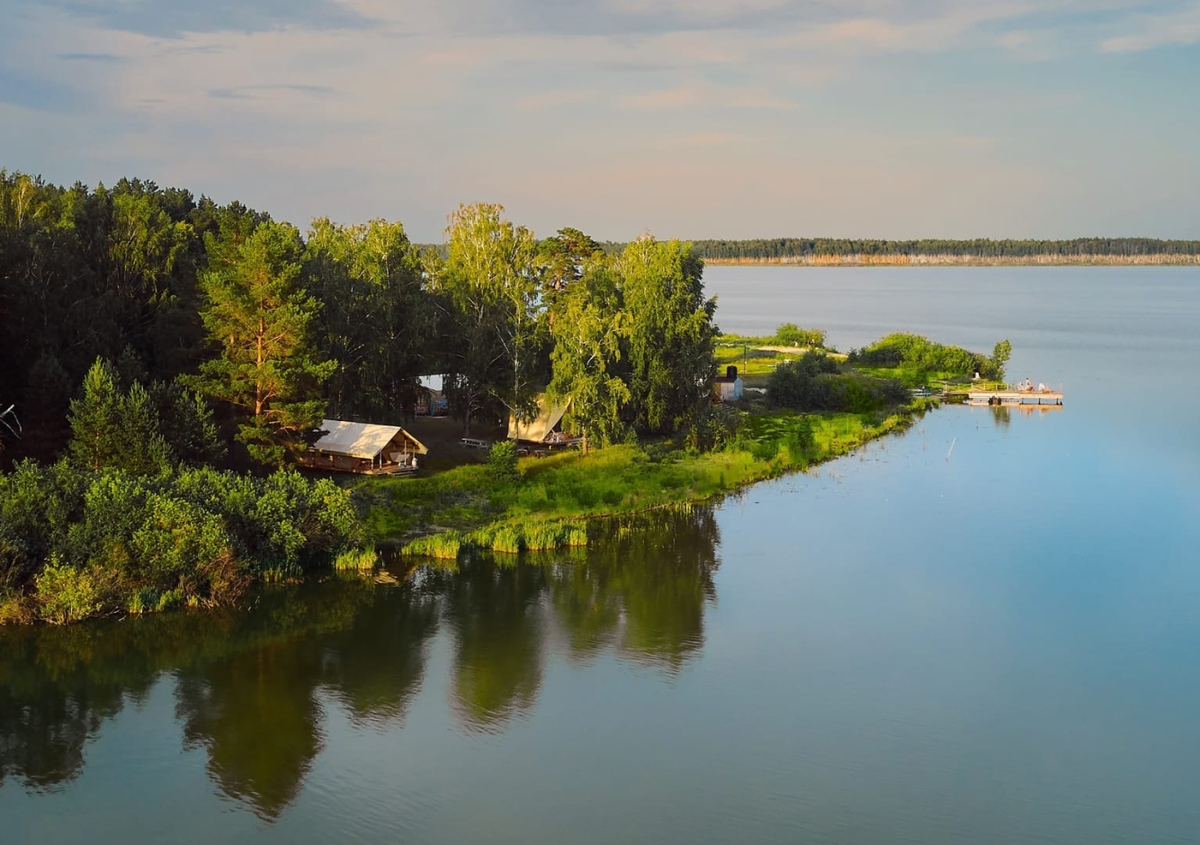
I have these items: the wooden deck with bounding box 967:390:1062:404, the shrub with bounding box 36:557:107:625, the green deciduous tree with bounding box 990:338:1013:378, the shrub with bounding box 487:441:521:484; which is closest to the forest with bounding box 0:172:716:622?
the shrub with bounding box 36:557:107:625

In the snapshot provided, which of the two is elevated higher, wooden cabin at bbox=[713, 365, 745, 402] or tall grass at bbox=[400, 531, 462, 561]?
wooden cabin at bbox=[713, 365, 745, 402]

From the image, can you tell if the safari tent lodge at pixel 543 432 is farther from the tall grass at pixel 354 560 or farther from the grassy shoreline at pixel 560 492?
the tall grass at pixel 354 560

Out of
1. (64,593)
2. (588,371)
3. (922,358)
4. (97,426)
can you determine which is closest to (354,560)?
(64,593)

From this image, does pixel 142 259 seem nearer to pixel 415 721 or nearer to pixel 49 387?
pixel 49 387

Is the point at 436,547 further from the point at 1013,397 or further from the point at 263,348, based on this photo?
the point at 1013,397

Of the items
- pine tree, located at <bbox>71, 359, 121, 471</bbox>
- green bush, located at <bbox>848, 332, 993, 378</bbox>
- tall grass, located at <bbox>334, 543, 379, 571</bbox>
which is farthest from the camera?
green bush, located at <bbox>848, 332, 993, 378</bbox>

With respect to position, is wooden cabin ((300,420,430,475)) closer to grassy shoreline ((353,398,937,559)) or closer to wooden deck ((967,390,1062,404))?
grassy shoreline ((353,398,937,559))

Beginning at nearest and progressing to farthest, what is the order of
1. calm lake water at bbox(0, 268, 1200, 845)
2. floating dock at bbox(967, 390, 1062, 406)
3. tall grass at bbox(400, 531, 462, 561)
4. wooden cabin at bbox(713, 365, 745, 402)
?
1. calm lake water at bbox(0, 268, 1200, 845)
2. tall grass at bbox(400, 531, 462, 561)
3. wooden cabin at bbox(713, 365, 745, 402)
4. floating dock at bbox(967, 390, 1062, 406)

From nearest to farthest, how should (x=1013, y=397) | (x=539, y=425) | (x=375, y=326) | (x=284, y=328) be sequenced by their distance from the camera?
(x=284, y=328) → (x=375, y=326) → (x=539, y=425) → (x=1013, y=397)
